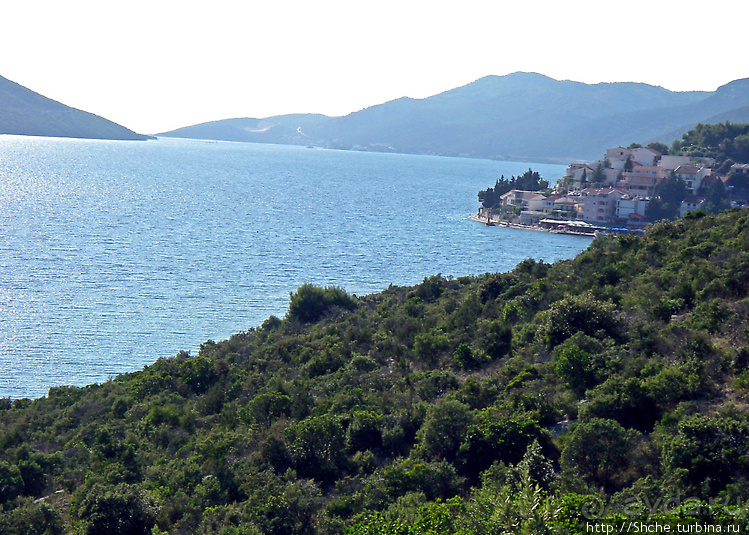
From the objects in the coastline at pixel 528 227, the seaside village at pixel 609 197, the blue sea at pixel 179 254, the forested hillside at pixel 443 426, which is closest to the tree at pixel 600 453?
the forested hillside at pixel 443 426

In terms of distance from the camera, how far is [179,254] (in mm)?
50656

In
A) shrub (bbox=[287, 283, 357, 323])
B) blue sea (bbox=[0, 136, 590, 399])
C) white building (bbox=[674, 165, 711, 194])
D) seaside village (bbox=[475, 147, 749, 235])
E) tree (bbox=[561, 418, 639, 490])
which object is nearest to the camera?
tree (bbox=[561, 418, 639, 490])

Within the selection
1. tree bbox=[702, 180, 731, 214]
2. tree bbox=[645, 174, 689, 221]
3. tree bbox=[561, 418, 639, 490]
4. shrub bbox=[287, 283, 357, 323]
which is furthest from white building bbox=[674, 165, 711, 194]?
tree bbox=[561, 418, 639, 490]

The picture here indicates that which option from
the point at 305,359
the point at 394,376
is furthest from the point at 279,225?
the point at 394,376

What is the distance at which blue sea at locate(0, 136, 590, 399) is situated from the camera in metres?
30.1

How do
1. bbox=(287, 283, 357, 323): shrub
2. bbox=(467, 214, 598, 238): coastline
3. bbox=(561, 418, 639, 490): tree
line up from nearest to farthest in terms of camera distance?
bbox=(561, 418, 639, 490): tree → bbox=(287, 283, 357, 323): shrub → bbox=(467, 214, 598, 238): coastline

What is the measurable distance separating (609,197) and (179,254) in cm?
5356

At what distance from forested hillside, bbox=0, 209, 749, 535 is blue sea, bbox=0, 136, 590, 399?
8.08m

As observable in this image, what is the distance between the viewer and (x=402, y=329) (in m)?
23.6

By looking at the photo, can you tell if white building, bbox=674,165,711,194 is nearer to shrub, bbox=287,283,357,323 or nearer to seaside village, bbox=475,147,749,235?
seaside village, bbox=475,147,749,235

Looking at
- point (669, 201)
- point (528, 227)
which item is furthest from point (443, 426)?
point (669, 201)

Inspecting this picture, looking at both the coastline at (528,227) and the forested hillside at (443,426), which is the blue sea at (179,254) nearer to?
the coastline at (528,227)

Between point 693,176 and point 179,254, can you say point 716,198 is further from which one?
point 179,254

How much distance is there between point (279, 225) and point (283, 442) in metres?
57.4
